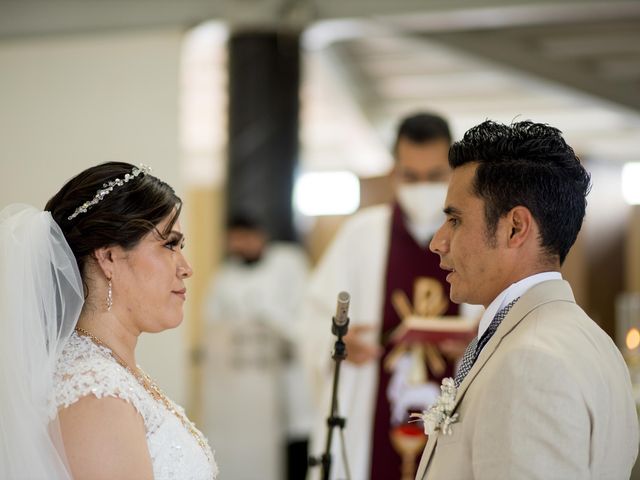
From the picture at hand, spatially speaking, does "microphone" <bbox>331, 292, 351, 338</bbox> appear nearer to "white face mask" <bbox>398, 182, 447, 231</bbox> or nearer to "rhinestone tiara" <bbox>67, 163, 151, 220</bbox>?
"rhinestone tiara" <bbox>67, 163, 151, 220</bbox>

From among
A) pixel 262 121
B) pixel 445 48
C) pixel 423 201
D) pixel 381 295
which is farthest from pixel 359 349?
pixel 445 48

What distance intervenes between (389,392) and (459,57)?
5.56m

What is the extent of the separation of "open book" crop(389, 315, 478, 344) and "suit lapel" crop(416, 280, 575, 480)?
178cm

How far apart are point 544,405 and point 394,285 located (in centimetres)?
266

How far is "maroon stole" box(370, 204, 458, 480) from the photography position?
4285mm

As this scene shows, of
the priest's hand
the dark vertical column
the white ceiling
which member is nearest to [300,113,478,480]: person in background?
the priest's hand

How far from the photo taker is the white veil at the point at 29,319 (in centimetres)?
217

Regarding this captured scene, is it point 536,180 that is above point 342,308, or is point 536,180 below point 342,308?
above

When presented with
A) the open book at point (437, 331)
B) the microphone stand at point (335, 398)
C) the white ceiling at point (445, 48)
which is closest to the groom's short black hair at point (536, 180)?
the microphone stand at point (335, 398)

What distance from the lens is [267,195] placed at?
7.66 metres

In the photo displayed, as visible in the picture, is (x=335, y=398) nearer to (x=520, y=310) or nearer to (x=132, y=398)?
(x=132, y=398)

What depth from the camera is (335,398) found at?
8.86 feet

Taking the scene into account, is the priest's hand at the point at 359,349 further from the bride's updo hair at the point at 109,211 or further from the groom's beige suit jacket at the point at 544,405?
the groom's beige suit jacket at the point at 544,405

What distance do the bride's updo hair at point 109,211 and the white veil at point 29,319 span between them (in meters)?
0.03
